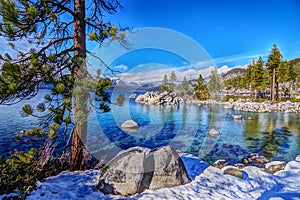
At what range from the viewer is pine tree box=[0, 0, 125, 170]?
2.62m

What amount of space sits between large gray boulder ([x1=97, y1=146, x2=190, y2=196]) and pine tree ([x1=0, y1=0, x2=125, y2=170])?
3.75 ft

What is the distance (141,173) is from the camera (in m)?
3.46

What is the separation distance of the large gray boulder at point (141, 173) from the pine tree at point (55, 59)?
1.14 metres

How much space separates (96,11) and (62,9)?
938 mm

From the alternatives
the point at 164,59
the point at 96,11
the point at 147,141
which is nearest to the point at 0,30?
the point at 96,11

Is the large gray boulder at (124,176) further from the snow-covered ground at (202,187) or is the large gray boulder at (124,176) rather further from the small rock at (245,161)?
the small rock at (245,161)

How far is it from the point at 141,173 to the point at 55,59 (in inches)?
104

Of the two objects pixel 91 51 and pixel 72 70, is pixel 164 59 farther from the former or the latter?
pixel 72 70

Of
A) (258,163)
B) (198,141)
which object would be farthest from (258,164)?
(198,141)

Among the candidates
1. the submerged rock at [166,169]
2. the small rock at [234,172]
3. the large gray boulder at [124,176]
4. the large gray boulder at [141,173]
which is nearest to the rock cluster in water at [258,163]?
the small rock at [234,172]

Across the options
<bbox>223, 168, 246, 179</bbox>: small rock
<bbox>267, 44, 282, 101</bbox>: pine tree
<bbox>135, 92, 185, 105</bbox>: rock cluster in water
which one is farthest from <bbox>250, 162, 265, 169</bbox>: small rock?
<bbox>267, 44, 282, 101</bbox>: pine tree

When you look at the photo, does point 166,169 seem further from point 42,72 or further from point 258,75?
point 258,75

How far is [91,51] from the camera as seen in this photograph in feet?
14.5

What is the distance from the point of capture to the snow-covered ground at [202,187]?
3189 mm
